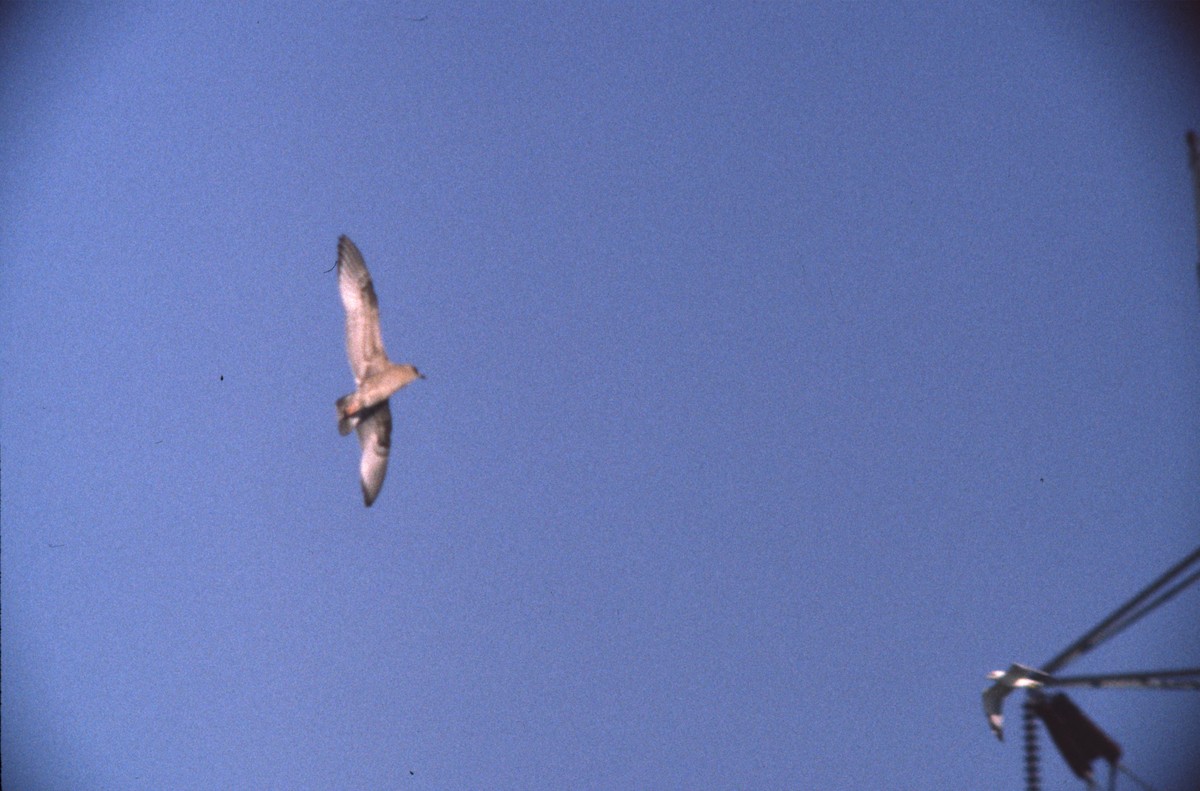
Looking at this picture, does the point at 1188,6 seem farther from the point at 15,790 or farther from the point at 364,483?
the point at 15,790

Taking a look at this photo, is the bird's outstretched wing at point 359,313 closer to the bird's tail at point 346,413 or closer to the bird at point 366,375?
the bird at point 366,375

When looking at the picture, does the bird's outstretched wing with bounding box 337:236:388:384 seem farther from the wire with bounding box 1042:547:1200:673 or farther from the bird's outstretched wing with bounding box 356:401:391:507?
the wire with bounding box 1042:547:1200:673

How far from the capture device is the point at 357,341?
22.8 metres

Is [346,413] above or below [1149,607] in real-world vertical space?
above

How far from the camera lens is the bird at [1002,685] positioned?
10.9m

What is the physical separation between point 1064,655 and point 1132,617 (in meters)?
0.85

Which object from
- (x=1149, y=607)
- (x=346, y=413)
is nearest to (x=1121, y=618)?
(x=1149, y=607)

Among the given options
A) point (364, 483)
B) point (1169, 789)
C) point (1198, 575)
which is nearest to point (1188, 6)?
point (1169, 789)

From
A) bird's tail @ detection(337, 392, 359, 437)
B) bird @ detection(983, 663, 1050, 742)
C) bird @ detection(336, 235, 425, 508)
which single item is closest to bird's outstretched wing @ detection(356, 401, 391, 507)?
bird @ detection(336, 235, 425, 508)

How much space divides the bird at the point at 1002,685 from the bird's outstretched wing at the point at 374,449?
1583cm

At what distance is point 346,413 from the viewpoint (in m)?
22.2

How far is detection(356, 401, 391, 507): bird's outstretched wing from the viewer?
77.3 ft

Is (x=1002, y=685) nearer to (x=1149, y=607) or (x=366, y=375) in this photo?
(x=1149, y=607)

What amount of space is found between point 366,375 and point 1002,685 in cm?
1572
